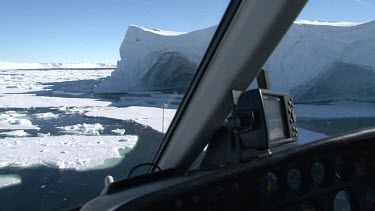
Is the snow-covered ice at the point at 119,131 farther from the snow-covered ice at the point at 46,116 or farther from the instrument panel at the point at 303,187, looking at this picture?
the instrument panel at the point at 303,187

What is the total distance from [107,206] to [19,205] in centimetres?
299

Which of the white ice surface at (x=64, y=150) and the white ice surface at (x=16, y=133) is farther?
the white ice surface at (x=16, y=133)

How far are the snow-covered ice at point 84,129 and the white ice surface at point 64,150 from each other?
61 centimetres

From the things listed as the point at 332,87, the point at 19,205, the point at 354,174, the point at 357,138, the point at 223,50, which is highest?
the point at 332,87

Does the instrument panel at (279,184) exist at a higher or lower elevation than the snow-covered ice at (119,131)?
higher

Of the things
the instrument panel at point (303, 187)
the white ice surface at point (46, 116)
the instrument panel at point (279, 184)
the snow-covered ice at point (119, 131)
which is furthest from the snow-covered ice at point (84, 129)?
the instrument panel at point (303, 187)

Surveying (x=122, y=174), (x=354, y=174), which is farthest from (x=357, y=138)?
(x=122, y=174)

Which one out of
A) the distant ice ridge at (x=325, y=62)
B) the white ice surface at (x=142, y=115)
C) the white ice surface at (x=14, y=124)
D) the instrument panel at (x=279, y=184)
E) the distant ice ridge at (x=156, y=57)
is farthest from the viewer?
the distant ice ridge at (x=156, y=57)

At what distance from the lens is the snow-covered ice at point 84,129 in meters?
7.83

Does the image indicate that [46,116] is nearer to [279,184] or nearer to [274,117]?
[274,117]

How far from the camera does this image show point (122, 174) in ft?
15.3

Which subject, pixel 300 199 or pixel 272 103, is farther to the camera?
pixel 272 103

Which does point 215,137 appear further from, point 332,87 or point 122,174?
point 332,87

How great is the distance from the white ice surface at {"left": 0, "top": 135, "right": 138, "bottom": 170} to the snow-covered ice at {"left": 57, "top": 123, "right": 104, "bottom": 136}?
611mm
